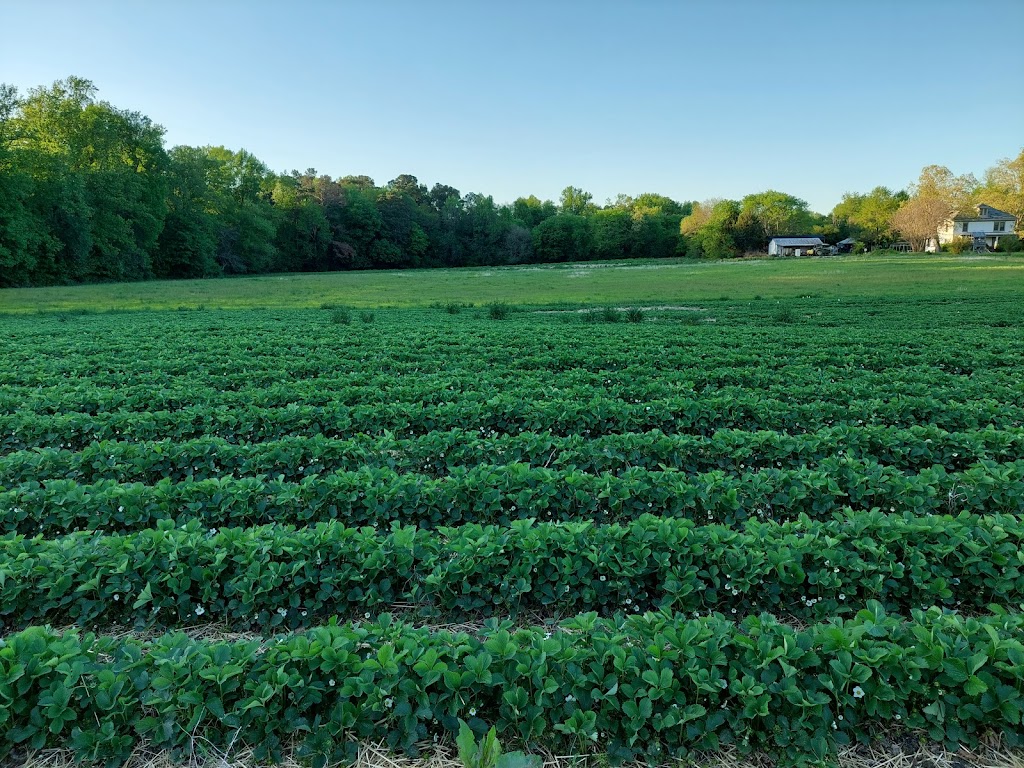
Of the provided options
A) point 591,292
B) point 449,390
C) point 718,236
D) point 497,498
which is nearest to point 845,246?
point 718,236

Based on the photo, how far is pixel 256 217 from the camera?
79562 millimetres

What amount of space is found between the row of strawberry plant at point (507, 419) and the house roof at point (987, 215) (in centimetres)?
10808

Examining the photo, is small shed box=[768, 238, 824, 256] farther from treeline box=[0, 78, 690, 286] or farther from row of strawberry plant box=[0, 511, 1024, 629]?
row of strawberry plant box=[0, 511, 1024, 629]

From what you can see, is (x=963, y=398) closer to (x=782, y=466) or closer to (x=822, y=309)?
(x=782, y=466)

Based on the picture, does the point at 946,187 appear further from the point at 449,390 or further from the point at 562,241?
the point at 449,390

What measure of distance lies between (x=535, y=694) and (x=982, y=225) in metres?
121

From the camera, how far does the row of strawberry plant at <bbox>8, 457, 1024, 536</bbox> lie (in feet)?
17.3

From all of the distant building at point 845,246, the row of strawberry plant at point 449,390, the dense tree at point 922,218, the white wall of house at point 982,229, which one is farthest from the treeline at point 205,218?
the row of strawberry plant at point 449,390

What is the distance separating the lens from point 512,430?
8.38 m

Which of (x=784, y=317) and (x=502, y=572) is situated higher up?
(x=784, y=317)

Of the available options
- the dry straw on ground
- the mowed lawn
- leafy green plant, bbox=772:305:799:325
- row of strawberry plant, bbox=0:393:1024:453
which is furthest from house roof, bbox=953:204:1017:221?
the dry straw on ground

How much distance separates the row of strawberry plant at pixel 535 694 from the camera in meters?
2.98

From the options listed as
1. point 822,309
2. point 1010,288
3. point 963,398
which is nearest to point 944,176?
point 1010,288

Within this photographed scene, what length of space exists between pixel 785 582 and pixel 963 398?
23.7 ft
